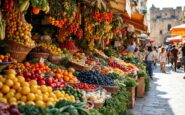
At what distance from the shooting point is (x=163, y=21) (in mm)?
81312

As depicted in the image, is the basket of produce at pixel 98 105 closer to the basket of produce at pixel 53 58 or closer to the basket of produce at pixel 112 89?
the basket of produce at pixel 112 89

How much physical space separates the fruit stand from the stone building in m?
70.2

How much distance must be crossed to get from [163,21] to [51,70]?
249ft

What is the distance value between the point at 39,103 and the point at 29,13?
5444 millimetres

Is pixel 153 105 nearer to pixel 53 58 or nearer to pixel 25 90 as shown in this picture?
pixel 53 58

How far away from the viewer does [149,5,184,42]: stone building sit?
264 ft

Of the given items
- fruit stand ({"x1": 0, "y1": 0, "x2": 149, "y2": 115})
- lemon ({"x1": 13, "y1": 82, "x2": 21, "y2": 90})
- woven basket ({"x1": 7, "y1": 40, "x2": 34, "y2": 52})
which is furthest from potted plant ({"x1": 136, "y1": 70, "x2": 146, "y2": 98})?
lemon ({"x1": 13, "y1": 82, "x2": 21, "y2": 90})

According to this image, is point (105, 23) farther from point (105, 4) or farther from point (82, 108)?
point (82, 108)

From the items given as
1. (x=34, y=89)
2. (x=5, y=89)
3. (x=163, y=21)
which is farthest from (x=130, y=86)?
(x=163, y=21)

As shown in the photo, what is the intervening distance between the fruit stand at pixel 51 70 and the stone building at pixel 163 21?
230 feet

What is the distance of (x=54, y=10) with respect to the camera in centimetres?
834

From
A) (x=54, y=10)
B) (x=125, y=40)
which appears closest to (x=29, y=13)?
(x=54, y=10)

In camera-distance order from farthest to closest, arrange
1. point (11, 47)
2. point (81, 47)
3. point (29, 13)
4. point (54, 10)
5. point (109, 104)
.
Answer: point (81, 47) < point (29, 13) < point (54, 10) < point (11, 47) < point (109, 104)

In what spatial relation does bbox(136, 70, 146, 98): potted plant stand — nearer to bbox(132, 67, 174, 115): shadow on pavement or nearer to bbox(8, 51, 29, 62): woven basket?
bbox(132, 67, 174, 115): shadow on pavement
